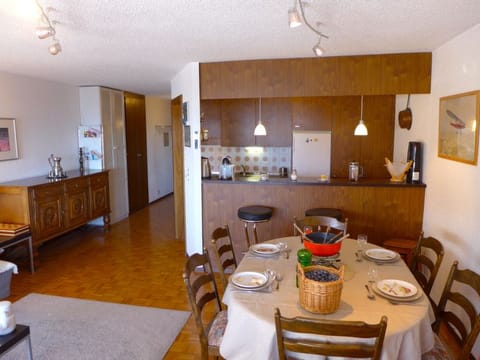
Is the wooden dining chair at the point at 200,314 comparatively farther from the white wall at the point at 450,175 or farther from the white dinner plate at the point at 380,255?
the white wall at the point at 450,175

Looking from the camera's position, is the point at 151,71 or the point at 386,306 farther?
the point at 151,71

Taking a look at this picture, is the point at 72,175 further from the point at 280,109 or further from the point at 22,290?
the point at 280,109

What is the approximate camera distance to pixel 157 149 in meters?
8.25

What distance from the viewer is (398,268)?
2303mm

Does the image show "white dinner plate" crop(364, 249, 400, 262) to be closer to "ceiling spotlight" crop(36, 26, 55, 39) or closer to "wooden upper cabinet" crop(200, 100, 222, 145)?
"ceiling spotlight" crop(36, 26, 55, 39)

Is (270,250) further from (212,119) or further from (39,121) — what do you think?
(39,121)

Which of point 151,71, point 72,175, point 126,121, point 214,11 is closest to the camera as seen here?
point 214,11

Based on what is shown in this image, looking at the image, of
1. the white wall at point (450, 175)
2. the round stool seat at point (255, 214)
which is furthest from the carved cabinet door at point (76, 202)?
the white wall at point (450, 175)

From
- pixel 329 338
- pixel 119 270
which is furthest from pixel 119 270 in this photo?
pixel 329 338

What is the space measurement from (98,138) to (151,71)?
6.48 ft

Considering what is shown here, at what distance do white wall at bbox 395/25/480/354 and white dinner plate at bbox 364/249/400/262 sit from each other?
2.10 ft

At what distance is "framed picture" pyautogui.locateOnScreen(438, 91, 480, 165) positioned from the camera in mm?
2621

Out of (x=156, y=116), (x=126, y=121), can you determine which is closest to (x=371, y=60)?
(x=126, y=121)

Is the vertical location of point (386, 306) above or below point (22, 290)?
above
